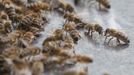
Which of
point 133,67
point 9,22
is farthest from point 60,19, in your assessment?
point 133,67

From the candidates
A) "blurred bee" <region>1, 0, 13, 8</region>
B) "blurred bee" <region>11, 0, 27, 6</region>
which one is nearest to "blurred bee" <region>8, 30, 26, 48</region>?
"blurred bee" <region>1, 0, 13, 8</region>

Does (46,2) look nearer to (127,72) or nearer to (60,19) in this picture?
(60,19)

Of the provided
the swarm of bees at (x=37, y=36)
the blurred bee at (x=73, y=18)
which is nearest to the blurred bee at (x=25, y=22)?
the swarm of bees at (x=37, y=36)

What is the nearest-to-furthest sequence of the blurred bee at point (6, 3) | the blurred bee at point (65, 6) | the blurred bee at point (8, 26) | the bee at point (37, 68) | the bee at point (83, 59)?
1. the bee at point (37, 68)
2. the bee at point (83, 59)
3. the blurred bee at point (8, 26)
4. the blurred bee at point (6, 3)
5. the blurred bee at point (65, 6)

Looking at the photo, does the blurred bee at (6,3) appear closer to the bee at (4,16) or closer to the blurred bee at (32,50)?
the bee at (4,16)

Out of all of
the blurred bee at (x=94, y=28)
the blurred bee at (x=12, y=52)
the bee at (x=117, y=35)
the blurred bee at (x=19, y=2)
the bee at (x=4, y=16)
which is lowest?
the bee at (x=117, y=35)

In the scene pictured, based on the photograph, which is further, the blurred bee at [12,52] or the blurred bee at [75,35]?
the blurred bee at [75,35]

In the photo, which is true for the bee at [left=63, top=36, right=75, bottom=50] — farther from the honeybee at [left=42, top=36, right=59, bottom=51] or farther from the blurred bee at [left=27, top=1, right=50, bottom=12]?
the blurred bee at [left=27, top=1, right=50, bottom=12]

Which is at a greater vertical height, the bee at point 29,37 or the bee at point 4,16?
the bee at point 4,16
